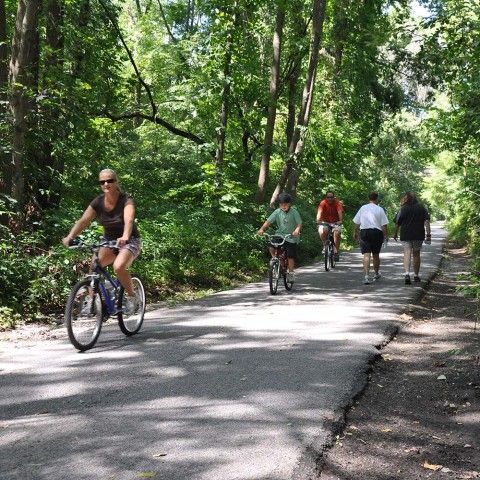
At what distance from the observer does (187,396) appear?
519 centimetres

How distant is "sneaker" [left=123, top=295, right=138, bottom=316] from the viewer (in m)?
7.63

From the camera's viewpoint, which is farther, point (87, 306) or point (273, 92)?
point (273, 92)

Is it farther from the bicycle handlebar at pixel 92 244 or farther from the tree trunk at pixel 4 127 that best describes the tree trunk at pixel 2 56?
the bicycle handlebar at pixel 92 244

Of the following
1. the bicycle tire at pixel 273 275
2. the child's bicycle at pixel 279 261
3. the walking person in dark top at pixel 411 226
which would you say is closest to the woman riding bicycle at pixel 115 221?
the bicycle tire at pixel 273 275

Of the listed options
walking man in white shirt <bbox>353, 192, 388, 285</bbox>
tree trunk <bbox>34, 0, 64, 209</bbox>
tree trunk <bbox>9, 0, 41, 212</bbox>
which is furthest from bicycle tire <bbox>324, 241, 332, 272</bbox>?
tree trunk <bbox>9, 0, 41, 212</bbox>

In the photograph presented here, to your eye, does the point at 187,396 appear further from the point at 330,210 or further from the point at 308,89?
the point at 308,89

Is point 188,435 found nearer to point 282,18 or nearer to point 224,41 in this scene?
point 224,41

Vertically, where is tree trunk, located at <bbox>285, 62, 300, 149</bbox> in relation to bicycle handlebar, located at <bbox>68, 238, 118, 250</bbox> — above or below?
above

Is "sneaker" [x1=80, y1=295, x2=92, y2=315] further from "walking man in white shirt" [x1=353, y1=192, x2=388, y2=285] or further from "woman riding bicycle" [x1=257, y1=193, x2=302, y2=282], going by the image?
"walking man in white shirt" [x1=353, y1=192, x2=388, y2=285]

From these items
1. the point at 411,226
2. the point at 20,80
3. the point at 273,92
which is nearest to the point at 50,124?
the point at 20,80

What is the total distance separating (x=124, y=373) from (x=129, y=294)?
1851mm

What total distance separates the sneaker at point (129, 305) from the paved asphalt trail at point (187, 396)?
365 mm

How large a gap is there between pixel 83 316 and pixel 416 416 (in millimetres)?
3855

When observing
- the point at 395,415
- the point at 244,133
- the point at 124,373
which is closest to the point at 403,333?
the point at 395,415
